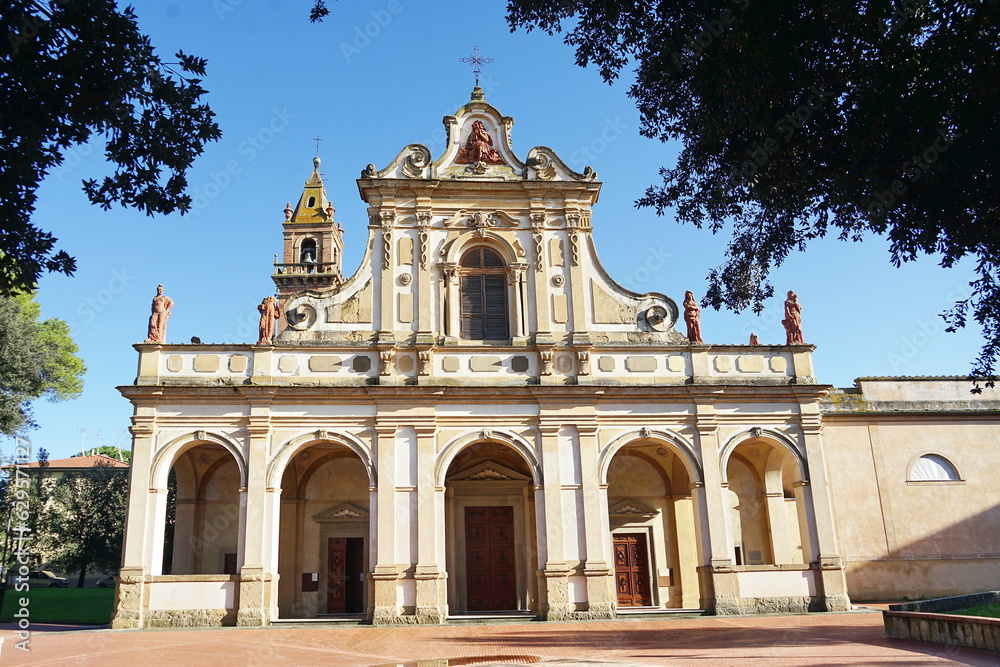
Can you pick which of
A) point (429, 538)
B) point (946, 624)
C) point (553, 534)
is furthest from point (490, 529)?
point (946, 624)

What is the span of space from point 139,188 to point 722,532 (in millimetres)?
16363

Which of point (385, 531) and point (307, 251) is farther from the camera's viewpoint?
point (307, 251)

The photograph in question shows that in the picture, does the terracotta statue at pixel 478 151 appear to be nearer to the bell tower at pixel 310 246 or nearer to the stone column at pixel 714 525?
the stone column at pixel 714 525

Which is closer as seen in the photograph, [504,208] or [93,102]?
[93,102]

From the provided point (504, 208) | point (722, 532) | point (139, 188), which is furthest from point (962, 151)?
point (504, 208)

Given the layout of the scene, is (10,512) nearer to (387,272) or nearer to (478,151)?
(387,272)

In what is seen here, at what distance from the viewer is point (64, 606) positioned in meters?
29.0

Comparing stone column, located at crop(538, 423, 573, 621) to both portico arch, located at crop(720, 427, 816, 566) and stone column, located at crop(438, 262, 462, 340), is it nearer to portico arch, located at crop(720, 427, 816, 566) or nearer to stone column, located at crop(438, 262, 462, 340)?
stone column, located at crop(438, 262, 462, 340)

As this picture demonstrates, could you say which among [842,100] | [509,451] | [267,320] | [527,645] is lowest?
[527,645]

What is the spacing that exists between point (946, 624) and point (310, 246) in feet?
127

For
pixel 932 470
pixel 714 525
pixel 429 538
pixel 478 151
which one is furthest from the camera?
pixel 932 470

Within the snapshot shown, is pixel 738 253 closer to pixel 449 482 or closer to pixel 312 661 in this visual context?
pixel 312 661

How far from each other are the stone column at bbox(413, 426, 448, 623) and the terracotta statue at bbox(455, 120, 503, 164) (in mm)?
8003

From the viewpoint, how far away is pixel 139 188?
8547 mm
